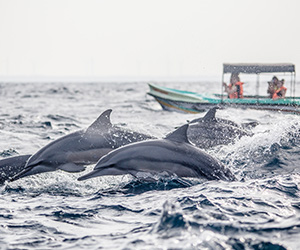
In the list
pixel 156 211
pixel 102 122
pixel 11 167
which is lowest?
pixel 156 211

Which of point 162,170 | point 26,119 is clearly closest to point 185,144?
point 162,170

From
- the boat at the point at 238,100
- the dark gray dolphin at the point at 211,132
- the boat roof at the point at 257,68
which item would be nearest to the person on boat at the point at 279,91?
the boat at the point at 238,100

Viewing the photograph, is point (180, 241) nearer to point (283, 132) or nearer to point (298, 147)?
point (298, 147)

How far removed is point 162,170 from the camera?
759 cm

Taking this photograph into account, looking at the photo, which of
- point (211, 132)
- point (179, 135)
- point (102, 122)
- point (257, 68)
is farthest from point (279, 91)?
point (179, 135)

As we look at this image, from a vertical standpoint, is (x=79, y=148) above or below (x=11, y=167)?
above

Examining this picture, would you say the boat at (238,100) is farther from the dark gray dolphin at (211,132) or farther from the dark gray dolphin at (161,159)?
the dark gray dolphin at (161,159)

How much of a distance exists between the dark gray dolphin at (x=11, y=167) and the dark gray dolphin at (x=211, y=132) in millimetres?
4612

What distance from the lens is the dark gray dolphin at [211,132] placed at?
11.9 meters

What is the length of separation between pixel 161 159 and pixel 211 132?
15.9ft

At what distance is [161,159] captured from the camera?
7527 millimetres

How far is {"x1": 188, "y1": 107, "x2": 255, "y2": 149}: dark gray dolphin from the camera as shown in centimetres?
1192

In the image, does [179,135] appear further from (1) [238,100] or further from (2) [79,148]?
(1) [238,100]

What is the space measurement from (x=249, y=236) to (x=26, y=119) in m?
18.2
